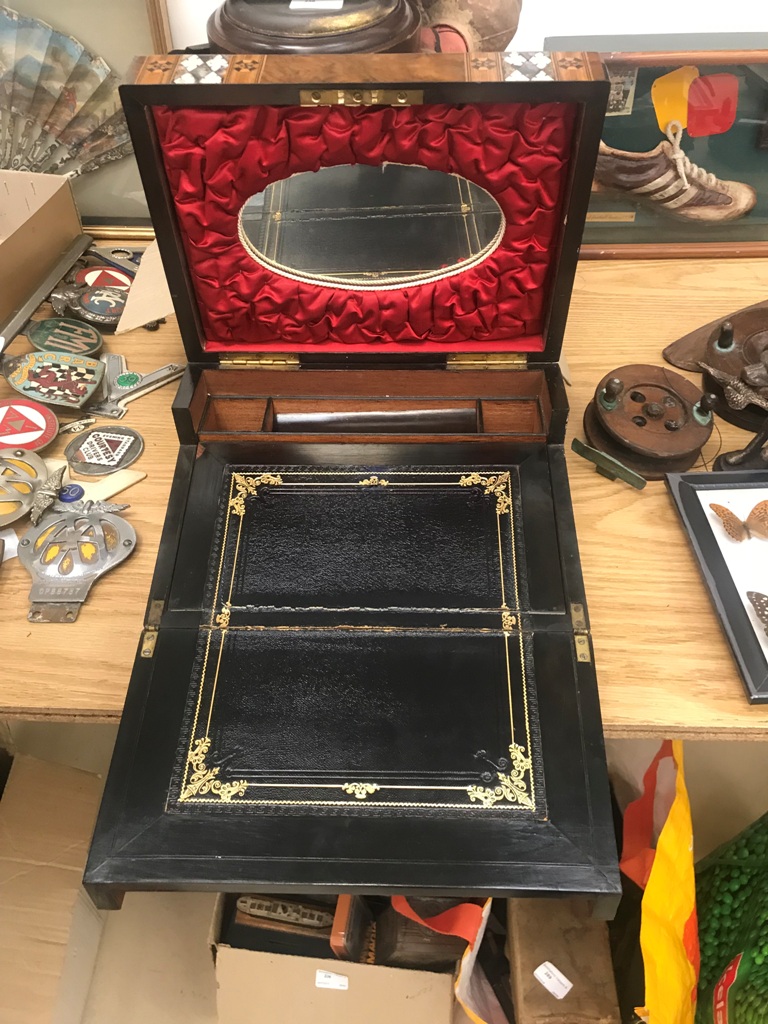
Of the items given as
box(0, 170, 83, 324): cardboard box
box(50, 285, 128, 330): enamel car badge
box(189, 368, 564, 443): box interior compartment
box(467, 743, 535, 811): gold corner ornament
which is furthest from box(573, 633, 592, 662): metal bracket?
box(0, 170, 83, 324): cardboard box

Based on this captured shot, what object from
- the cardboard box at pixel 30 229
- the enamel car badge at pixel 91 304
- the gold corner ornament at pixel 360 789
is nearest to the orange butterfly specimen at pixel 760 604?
the gold corner ornament at pixel 360 789

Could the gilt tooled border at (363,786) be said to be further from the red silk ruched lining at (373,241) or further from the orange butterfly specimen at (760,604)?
the red silk ruched lining at (373,241)

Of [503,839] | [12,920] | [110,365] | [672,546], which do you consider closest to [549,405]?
[672,546]

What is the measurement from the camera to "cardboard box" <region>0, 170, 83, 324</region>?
4.70 ft

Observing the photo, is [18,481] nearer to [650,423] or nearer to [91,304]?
[91,304]

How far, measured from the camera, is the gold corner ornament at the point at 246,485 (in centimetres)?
113

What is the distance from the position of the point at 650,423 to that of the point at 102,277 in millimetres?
1040

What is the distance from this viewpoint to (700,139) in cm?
147

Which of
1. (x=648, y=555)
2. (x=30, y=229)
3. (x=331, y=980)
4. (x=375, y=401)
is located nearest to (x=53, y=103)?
(x=30, y=229)

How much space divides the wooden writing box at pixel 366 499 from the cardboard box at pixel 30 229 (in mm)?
452

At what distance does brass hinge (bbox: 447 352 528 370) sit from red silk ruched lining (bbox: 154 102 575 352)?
2 cm

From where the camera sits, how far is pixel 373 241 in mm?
1279

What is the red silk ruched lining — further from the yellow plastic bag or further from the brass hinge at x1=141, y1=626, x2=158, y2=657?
the yellow plastic bag

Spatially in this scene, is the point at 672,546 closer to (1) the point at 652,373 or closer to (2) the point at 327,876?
(1) the point at 652,373
